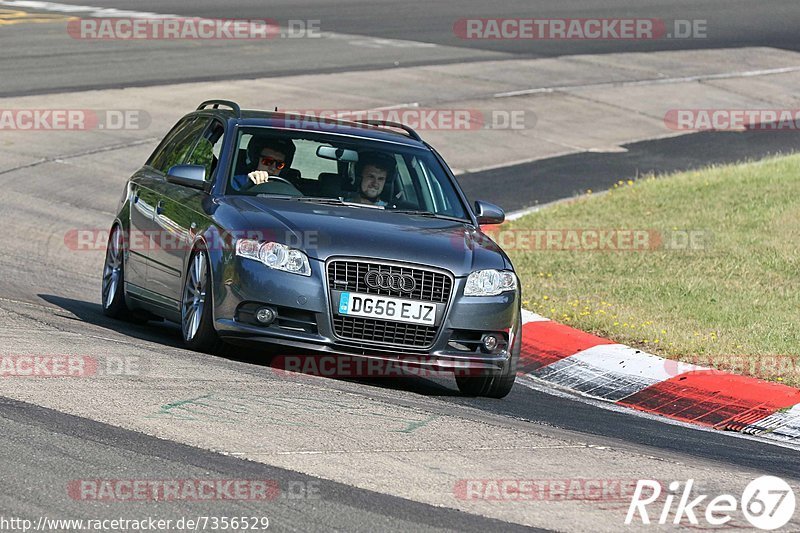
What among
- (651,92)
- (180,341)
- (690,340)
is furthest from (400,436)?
(651,92)

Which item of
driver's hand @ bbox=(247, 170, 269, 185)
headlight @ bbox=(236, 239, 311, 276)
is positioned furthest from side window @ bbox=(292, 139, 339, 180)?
headlight @ bbox=(236, 239, 311, 276)

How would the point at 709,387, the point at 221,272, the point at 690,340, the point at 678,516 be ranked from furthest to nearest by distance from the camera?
the point at 690,340
the point at 709,387
the point at 221,272
the point at 678,516

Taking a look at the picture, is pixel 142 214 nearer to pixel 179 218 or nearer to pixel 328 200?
pixel 179 218

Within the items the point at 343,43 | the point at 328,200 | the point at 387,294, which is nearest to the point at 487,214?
the point at 328,200

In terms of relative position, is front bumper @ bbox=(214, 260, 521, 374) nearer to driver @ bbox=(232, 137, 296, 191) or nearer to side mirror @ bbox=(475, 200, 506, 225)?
driver @ bbox=(232, 137, 296, 191)

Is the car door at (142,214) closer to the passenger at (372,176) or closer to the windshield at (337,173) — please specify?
the windshield at (337,173)

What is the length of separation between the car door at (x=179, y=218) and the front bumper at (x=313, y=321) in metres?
0.75

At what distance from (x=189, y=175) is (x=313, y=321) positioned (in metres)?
1.53

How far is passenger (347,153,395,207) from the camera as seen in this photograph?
9.78 meters

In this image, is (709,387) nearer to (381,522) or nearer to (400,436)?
(400,436)

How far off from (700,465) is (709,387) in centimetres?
273

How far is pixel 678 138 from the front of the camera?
2381 cm

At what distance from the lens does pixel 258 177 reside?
9.77m

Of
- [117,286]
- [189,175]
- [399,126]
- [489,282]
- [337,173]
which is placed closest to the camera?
[489,282]
